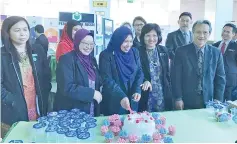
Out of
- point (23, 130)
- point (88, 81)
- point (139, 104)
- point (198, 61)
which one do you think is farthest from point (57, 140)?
point (198, 61)

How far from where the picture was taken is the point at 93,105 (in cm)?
197

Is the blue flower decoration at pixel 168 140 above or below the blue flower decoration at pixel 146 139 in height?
below

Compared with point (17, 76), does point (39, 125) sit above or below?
below

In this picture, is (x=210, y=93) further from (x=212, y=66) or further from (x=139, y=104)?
(x=139, y=104)

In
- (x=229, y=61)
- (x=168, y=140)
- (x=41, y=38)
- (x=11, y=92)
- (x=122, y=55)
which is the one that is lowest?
(x=168, y=140)

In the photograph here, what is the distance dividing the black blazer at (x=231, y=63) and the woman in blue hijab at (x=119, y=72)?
1.12 metres

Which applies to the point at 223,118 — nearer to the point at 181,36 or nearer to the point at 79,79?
the point at 79,79

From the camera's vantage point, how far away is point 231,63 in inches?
108

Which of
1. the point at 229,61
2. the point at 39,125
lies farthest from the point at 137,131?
the point at 229,61

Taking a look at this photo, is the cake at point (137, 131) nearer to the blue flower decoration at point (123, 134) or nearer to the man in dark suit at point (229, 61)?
the blue flower decoration at point (123, 134)

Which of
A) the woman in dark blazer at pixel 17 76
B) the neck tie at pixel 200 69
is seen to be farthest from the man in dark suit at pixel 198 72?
the woman in dark blazer at pixel 17 76

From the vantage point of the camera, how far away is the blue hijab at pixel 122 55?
6.54 ft

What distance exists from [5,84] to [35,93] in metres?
0.22

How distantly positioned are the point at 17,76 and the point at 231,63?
210 centimetres
